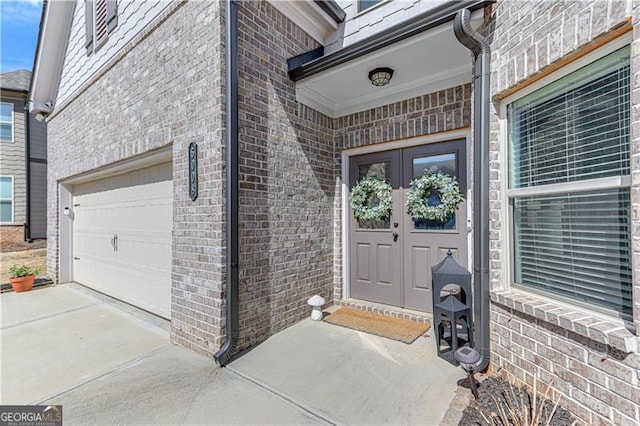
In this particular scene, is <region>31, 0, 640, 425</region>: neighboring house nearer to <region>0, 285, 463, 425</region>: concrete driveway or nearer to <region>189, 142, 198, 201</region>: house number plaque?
<region>189, 142, 198, 201</region>: house number plaque

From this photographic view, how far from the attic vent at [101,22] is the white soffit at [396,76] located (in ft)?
12.2

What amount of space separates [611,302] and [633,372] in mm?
398

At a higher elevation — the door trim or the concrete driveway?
the door trim

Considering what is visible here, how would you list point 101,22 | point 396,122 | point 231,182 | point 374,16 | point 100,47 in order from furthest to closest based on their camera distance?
1. point 101,22
2. point 100,47
3. point 374,16
4. point 396,122
5. point 231,182

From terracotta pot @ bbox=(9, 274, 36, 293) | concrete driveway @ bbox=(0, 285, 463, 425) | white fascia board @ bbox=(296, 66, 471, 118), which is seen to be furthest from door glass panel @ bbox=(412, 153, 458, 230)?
terracotta pot @ bbox=(9, 274, 36, 293)

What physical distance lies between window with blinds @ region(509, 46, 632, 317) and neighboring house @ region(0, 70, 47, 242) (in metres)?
14.0

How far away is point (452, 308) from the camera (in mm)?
2736

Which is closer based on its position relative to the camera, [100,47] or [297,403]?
[297,403]

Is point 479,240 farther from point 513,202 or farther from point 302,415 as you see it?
point 302,415

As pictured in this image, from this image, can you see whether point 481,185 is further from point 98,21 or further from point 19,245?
point 19,245

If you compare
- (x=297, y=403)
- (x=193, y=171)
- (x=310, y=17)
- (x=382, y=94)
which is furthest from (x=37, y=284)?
(x=382, y=94)

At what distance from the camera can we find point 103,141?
15.8 feet

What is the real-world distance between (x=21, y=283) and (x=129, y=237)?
2.97m

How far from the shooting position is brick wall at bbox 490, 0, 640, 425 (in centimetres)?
163
